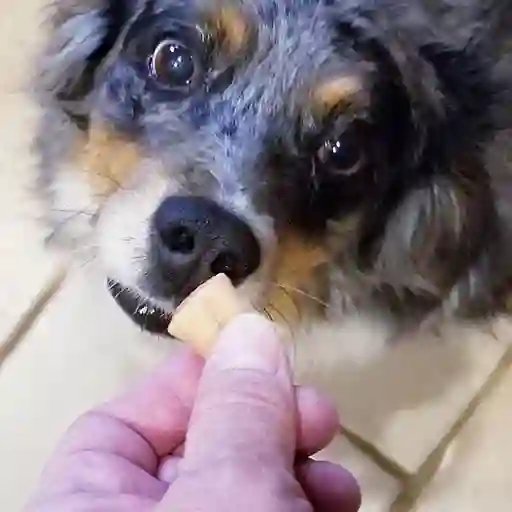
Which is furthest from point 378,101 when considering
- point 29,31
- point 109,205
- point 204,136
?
point 29,31

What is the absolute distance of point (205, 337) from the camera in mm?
797

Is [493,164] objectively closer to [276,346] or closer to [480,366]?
[480,366]

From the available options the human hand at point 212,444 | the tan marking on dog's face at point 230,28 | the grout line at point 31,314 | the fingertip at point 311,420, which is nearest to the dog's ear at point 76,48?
the tan marking on dog's face at point 230,28

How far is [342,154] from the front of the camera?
1118mm

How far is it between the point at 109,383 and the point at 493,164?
58cm

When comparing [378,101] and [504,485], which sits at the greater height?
[378,101]

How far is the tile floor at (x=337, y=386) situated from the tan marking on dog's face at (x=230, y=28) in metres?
0.45

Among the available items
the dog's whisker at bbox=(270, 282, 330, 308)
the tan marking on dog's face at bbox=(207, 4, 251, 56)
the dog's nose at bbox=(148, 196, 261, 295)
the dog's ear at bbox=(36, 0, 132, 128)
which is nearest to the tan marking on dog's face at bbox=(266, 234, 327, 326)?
the dog's whisker at bbox=(270, 282, 330, 308)

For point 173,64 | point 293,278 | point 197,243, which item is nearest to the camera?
point 197,243

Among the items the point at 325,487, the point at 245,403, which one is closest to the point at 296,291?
the point at 325,487

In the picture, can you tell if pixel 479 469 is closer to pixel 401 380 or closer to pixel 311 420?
pixel 401 380

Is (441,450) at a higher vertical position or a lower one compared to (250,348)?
lower

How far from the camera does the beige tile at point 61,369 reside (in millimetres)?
1371

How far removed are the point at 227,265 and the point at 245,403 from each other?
1.04 feet
